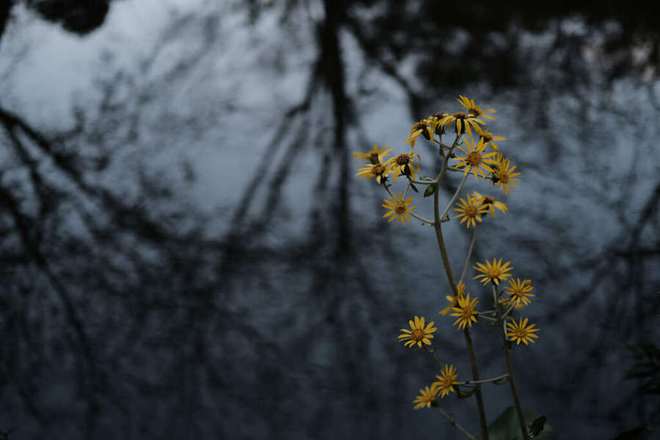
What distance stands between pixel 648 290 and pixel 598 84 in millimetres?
1622

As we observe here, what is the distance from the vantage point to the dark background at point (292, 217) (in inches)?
→ 85.7

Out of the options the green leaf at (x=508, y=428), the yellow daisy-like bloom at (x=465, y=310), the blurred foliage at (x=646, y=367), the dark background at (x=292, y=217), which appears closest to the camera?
the yellow daisy-like bloom at (x=465, y=310)

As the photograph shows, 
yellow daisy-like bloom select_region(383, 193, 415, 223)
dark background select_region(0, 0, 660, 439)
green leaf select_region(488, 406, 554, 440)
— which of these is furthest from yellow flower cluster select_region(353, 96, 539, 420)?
dark background select_region(0, 0, 660, 439)

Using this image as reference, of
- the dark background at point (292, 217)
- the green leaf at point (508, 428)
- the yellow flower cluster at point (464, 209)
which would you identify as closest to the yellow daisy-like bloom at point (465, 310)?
the yellow flower cluster at point (464, 209)

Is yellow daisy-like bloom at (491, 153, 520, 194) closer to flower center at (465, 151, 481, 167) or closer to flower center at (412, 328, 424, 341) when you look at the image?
flower center at (465, 151, 481, 167)

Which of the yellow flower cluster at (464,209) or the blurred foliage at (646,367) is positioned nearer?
the yellow flower cluster at (464,209)

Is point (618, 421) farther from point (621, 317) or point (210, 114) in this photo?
point (210, 114)

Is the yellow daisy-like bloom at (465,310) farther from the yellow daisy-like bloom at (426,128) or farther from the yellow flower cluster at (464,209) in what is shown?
the yellow daisy-like bloom at (426,128)

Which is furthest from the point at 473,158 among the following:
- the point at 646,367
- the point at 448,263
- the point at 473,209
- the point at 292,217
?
the point at 292,217

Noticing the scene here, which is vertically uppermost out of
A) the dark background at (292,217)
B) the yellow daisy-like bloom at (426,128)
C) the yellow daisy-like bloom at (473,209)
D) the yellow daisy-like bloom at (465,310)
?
the dark background at (292,217)

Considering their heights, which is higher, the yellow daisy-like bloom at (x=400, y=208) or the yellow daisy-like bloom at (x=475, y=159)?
the yellow daisy-like bloom at (x=475, y=159)

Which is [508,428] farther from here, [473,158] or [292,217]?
[292,217]

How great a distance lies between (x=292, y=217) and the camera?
9.82ft

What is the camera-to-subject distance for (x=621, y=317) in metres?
2.33
